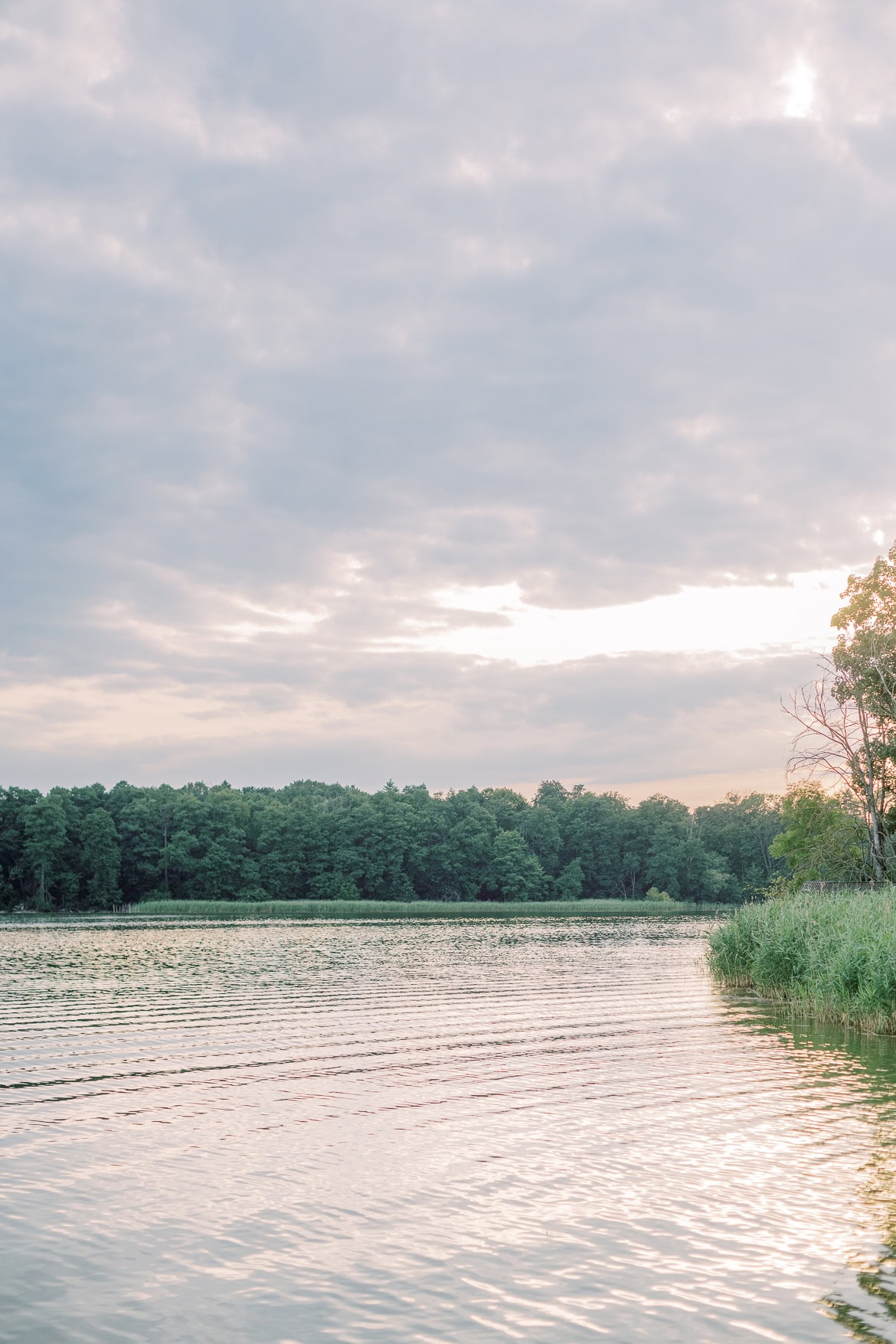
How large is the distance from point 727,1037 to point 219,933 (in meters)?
48.4

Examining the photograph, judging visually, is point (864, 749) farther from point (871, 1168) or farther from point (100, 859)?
point (100, 859)

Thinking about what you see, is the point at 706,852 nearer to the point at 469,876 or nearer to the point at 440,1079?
the point at 469,876

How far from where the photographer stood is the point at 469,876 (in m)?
148

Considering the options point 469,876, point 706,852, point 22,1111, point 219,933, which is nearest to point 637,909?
point 469,876

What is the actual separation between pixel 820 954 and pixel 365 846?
11926 cm

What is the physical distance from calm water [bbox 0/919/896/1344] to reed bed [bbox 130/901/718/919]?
73223 millimetres

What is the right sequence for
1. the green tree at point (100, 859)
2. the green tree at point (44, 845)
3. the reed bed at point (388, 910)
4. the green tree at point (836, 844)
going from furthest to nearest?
the green tree at point (100, 859)
the green tree at point (44, 845)
the reed bed at point (388, 910)
the green tree at point (836, 844)

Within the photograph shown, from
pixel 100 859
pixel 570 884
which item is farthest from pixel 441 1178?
pixel 570 884

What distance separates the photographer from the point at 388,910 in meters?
107

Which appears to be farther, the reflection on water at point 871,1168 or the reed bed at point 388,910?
the reed bed at point 388,910

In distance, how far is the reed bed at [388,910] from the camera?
97938 millimetres

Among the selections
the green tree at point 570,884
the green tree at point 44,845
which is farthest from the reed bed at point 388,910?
the green tree at point 570,884

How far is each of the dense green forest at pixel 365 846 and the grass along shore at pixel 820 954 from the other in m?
98.2

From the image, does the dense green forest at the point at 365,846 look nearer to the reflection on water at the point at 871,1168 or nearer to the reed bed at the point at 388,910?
the reed bed at the point at 388,910
